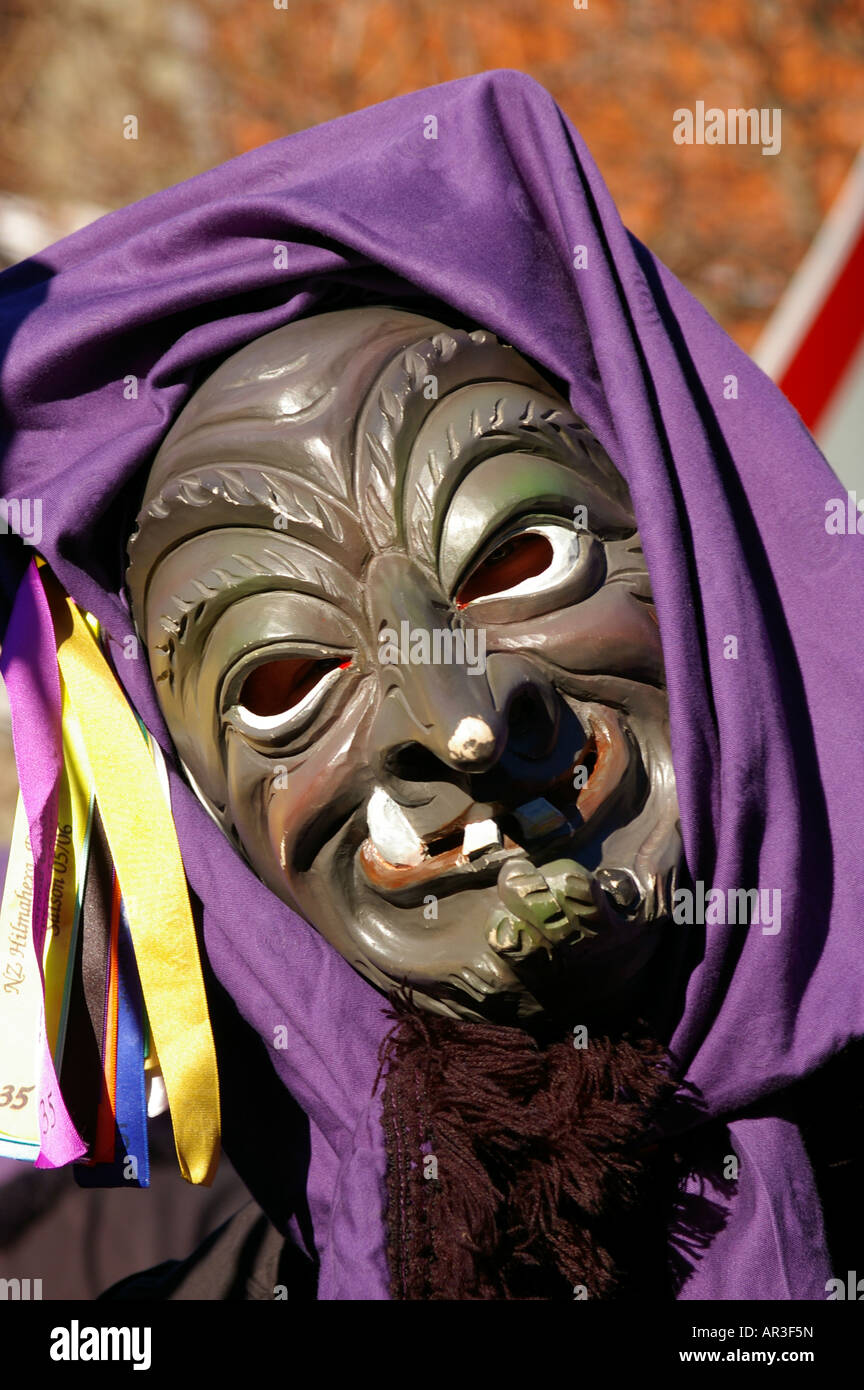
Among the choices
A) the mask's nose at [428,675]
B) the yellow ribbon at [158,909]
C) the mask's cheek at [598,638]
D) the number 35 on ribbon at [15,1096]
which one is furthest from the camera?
the number 35 on ribbon at [15,1096]

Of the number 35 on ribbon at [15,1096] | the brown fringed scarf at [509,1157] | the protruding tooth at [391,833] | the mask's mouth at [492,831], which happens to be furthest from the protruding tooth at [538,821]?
the number 35 on ribbon at [15,1096]

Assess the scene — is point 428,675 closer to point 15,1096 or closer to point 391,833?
point 391,833

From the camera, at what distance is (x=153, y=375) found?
177 centimetres

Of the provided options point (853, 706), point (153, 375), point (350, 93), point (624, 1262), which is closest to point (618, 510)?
point (853, 706)

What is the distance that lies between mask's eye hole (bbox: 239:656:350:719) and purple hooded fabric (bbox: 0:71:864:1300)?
0.21 meters

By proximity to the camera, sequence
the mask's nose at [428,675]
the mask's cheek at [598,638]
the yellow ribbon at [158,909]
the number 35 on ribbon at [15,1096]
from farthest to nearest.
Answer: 1. the number 35 on ribbon at [15,1096]
2. the yellow ribbon at [158,909]
3. the mask's cheek at [598,638]
4. the mask's nose at [428,675]

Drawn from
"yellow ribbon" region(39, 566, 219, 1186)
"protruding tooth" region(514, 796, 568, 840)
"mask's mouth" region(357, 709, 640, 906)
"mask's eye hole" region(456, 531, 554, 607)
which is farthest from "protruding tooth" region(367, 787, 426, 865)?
"yellow ribbon" region(39, 566, 219, 1186)

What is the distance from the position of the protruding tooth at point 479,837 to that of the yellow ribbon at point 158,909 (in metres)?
0.45

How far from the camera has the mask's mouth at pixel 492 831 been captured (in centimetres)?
149

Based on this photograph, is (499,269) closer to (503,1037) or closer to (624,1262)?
(503,1037)

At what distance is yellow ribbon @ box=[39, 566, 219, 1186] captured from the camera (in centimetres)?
177

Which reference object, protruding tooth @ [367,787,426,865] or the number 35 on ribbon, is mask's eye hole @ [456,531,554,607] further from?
the number 35 on ribbon

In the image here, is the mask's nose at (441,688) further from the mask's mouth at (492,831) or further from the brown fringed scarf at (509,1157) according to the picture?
the brown fringed scarf at (509,1157)

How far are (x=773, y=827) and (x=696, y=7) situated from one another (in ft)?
11.2
